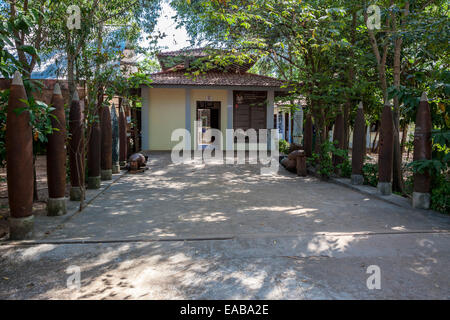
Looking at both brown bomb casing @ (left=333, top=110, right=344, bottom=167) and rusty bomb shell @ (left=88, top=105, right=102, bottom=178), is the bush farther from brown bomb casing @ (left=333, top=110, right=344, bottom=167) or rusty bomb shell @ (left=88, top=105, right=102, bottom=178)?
rusty bomb shell @ (left=88, top=105, right=102, bottom=178)

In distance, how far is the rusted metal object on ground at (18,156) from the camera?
3900 millimetres

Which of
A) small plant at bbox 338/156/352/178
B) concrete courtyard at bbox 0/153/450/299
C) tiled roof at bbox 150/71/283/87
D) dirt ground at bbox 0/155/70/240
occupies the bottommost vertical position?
concrete courtyard at bbox 0/153/450/299

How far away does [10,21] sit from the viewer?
371cm

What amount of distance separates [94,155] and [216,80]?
8674mm

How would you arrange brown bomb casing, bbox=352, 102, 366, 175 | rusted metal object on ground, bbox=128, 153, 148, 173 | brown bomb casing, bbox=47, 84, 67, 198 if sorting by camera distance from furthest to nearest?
1. rusted metal object on ground, bbox=128, 153, 148, 173
2. brown bomb casing, bbox=352, 102, 366, 175
3. brown bomb casing, bbox=47, 84, 67, 198

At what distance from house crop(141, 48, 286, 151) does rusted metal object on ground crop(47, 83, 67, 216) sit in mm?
9633

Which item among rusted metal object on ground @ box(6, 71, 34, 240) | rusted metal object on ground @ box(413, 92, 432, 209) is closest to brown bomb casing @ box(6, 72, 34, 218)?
rusted metal object on ground @ box(6, 71, 34, 240)

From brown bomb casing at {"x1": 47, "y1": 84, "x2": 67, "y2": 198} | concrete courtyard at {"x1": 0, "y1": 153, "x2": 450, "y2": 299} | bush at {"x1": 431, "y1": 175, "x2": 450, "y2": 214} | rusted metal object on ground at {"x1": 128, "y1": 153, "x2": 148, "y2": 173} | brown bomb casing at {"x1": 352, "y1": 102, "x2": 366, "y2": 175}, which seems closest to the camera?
concrete courtyard at {"x1": 0, "y1": 153, "x2": 450, "y2": 299}

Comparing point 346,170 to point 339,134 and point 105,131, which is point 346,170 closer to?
point 339,134

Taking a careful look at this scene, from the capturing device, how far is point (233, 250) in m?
3.80

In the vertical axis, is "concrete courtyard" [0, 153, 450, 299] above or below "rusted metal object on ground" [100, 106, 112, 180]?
below

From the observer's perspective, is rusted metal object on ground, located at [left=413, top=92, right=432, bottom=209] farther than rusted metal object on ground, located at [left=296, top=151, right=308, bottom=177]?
No

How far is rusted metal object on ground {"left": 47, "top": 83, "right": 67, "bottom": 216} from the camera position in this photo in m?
4.84

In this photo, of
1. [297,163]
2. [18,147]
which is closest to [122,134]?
[297,163]
